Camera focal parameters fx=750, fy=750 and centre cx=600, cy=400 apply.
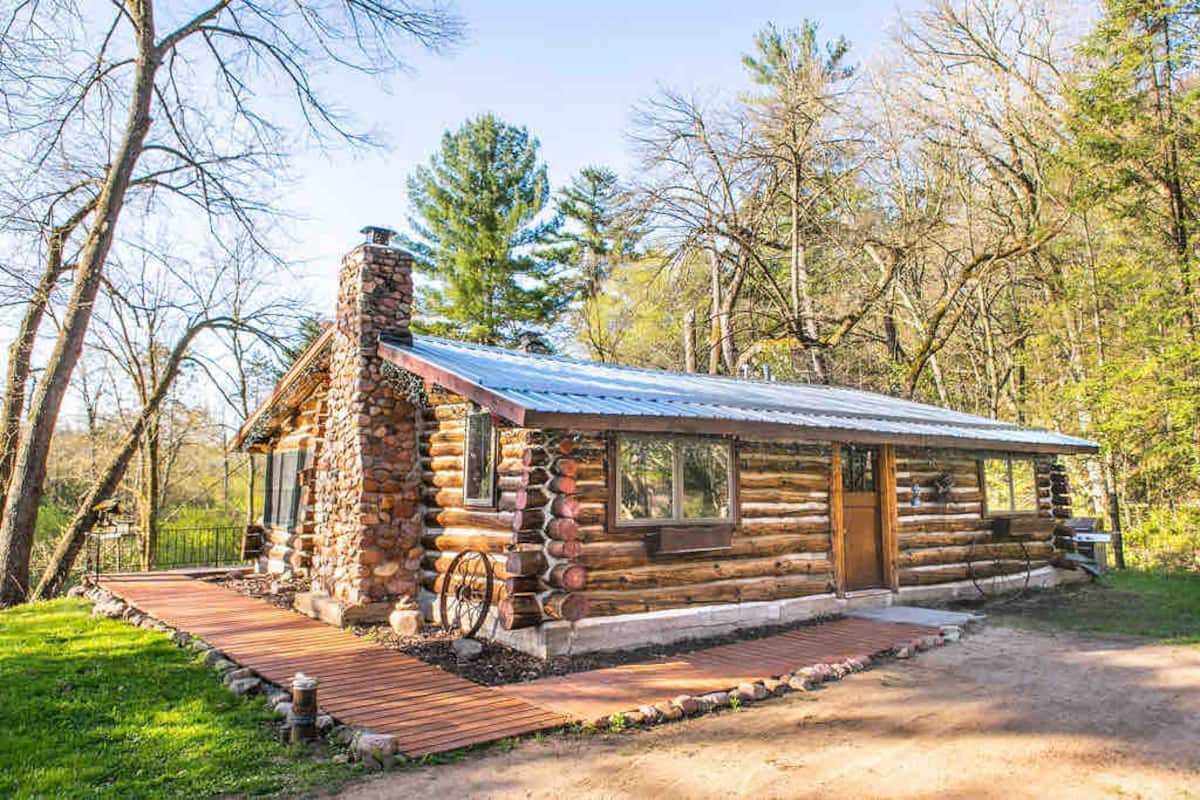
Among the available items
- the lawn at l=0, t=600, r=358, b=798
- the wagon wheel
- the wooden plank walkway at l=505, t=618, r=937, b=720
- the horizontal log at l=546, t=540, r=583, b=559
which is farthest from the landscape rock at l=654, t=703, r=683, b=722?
the wagon wheel

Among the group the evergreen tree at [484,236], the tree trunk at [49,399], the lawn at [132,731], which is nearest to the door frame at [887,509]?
the lawn at [132,731]

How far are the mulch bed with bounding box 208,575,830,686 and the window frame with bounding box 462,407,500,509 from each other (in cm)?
146

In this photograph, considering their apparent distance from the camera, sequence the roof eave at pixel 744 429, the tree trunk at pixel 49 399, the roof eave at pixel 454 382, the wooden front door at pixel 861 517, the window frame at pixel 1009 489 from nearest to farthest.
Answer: the roof eave at pixel 454 382 < the roof eave at pixel 744 429 < the wooden front door at pixel 861 517 < the tree trunk at pixel 49 399 < the window frame at pixel 1009 489

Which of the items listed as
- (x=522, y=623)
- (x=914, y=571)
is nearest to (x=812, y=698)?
(x=522, y=623)

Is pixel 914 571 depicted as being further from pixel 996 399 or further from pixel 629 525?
pixel 996 399

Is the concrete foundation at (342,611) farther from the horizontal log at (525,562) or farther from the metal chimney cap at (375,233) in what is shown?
the metal chimney cap at (375,233)

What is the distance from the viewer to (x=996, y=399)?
19719 mm

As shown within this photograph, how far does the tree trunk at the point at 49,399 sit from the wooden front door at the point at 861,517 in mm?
11852

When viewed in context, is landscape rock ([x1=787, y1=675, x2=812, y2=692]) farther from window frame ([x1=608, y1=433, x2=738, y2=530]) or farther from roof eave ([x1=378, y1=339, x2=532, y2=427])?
roof eave ([x1=378, y1=339, x2=532, y2=427])

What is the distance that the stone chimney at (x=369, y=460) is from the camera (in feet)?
29.6

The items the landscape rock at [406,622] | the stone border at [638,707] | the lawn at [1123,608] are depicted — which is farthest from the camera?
the lawn at [1123,608]

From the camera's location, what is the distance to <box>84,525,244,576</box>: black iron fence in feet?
47.7

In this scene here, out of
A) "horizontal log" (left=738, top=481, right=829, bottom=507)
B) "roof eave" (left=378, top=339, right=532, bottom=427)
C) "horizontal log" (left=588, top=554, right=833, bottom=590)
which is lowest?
"horizontal log" (left=588, top=554, right=833, bottom=590)

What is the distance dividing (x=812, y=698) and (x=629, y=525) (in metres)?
2.49
